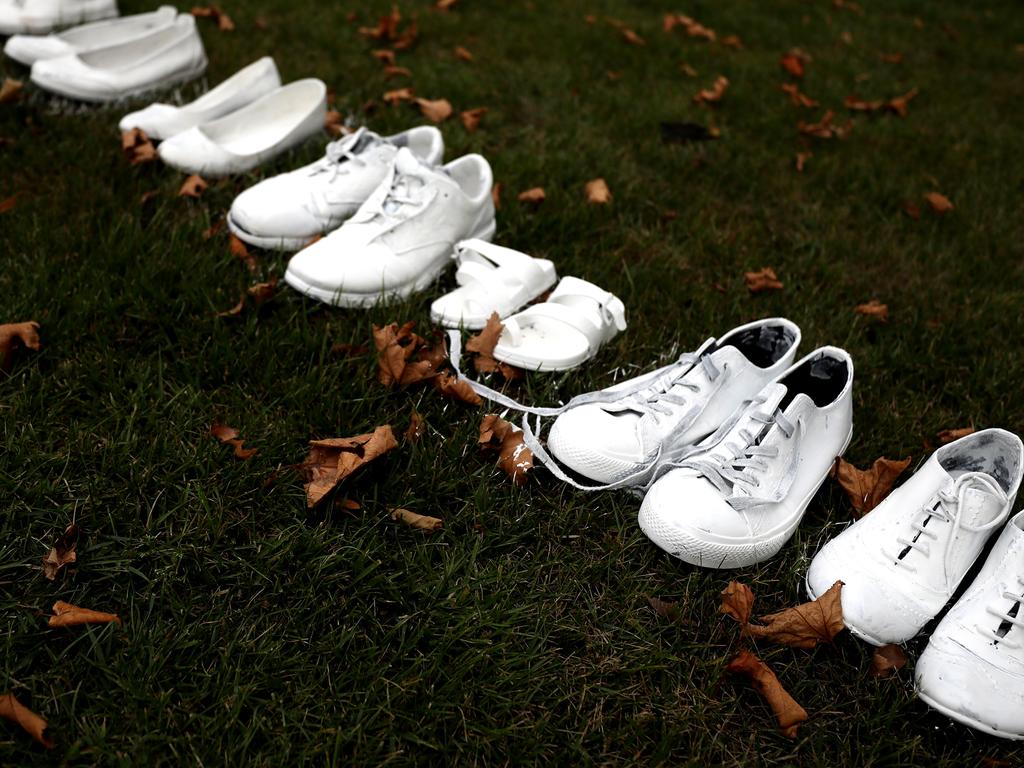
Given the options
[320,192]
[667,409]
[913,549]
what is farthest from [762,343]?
[320,192]

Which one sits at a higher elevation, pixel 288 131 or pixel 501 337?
pixel 288 131

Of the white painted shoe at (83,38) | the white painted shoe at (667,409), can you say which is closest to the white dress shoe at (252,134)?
the white painted shoe at (83,38)

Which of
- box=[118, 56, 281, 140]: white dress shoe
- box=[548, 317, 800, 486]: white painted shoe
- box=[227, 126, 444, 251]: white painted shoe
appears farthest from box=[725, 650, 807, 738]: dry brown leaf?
box=[118, 56, 281, 140]: white dress shoe

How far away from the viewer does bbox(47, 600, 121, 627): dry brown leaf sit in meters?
1.44

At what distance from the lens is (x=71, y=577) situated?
154cm

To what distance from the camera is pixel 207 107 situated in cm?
326

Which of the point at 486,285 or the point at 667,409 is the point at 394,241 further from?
the point at 667,409

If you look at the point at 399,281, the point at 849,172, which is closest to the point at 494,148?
the point at 399,281

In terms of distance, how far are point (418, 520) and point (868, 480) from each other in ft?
3.81

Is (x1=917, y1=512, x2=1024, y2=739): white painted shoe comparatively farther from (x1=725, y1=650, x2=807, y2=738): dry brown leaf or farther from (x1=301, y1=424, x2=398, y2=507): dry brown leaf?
(x1=301, y1=424, x2=398, y2=507): dry brown leaf

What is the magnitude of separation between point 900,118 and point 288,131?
3608mm

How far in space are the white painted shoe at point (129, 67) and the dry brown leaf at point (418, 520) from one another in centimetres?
261

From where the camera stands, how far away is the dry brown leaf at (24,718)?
128 centimetres

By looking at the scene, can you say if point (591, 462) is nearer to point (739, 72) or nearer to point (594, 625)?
point (594, 625)
